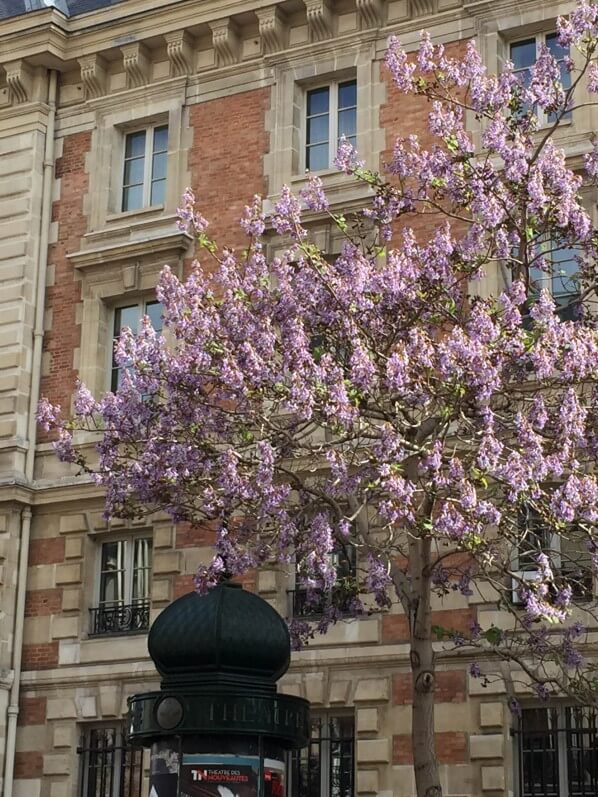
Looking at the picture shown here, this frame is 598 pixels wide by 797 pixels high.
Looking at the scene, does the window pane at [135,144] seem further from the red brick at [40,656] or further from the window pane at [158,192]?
the red brick at [40,656]

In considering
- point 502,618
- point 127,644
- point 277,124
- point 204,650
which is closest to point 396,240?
point 277,124

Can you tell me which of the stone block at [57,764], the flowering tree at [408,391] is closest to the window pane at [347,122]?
the flowering tree at [408,391]

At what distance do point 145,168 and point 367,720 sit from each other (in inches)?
363

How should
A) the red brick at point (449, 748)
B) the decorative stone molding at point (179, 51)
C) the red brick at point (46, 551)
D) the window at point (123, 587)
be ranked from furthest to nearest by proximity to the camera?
the decorative stone molding at point (179, 51) → the red brick at point (46, 551) → the window at point (123, 587) → the red brick at point (449, 748)

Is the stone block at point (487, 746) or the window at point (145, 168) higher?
the window at point (145, 168)

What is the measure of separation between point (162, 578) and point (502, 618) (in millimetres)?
4979

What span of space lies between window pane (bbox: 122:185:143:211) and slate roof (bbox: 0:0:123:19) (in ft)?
9.73

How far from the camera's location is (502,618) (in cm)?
1881

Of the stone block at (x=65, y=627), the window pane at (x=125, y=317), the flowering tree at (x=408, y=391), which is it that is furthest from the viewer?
the window pane at (x=125, y=317)

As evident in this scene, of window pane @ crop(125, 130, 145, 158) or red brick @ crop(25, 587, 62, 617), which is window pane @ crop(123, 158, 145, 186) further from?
red brick @ crop(25, 587, 62, 617)

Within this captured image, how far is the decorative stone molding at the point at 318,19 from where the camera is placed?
2230cm

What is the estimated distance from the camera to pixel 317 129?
74.4 feet

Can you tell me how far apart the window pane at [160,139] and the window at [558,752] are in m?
10.2

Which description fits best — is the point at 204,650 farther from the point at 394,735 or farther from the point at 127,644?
the point at 127,644
